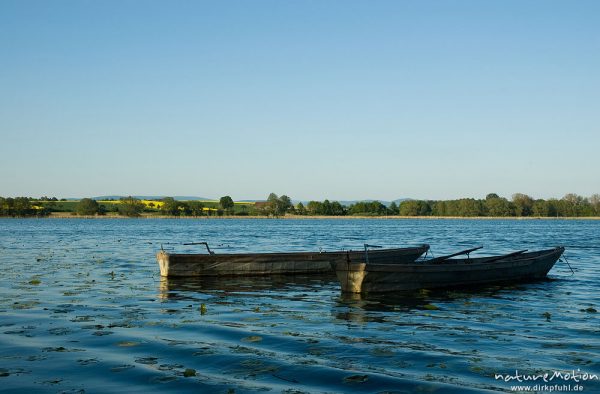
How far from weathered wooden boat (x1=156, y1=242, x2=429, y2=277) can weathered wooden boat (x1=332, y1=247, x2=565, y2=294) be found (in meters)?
3.68

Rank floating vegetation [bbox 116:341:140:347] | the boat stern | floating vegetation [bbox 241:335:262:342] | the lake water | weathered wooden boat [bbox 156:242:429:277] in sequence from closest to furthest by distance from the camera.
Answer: the lake water < floating vegetation [bbox 116:341:140:347] < floating vegetation [bbox 241:335:262:342] < the boat stern < weathered wooden boat [bbox 156:242:429:277]

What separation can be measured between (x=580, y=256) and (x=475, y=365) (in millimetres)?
38871

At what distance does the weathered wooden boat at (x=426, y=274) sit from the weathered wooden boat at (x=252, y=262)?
3.68 metres

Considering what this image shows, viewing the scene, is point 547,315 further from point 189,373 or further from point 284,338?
point 189,373

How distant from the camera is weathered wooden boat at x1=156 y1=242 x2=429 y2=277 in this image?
29.0 meters

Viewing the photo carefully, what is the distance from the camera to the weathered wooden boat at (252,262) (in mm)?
29031

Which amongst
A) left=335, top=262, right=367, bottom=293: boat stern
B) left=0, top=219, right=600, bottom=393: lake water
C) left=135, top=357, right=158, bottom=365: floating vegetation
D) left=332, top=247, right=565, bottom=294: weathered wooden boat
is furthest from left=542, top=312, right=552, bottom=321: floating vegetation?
left=135, top=357, right=158, bottom=365: floating vegetation

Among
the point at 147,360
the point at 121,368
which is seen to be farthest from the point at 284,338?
the point at 121,368

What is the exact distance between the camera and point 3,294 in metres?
22.4

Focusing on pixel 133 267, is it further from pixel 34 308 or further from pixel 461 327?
pixel 461 327

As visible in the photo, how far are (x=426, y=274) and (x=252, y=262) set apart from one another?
9678 mm

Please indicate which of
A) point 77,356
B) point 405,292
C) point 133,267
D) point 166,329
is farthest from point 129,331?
point 133,267

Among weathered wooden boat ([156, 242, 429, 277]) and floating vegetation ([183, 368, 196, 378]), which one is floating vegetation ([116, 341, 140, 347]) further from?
weathered wooden boat ([156, 242, 429, 277])

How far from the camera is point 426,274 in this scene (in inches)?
957
